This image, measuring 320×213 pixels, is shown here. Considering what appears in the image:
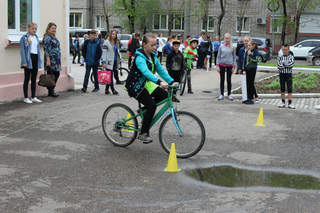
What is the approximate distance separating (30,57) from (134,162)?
5.81 meters

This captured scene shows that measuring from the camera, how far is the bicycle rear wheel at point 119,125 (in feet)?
23.8

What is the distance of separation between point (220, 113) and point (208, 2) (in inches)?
1481

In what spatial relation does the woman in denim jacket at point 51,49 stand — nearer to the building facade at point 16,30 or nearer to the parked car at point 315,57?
the building facade at point 16,30

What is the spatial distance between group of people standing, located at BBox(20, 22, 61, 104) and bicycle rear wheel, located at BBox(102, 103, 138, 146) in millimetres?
4355

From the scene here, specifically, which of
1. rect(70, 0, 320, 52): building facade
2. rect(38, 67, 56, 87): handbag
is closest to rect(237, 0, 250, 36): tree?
rect(70, 0, 320, 52): building facade

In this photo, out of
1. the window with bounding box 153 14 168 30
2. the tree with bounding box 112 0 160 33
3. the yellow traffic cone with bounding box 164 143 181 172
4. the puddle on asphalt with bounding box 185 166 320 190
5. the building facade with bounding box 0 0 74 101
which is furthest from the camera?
the window with bounding box 153 14 168 30

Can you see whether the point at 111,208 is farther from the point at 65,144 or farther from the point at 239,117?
the point at 239,117

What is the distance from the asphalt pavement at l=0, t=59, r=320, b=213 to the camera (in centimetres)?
487

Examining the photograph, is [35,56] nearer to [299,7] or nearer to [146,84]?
[146,84]

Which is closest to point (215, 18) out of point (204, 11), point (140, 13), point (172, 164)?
point (204, 11)

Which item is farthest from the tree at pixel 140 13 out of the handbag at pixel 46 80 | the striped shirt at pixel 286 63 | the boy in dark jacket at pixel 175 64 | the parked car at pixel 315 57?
the striped shirt at pixel 286 63

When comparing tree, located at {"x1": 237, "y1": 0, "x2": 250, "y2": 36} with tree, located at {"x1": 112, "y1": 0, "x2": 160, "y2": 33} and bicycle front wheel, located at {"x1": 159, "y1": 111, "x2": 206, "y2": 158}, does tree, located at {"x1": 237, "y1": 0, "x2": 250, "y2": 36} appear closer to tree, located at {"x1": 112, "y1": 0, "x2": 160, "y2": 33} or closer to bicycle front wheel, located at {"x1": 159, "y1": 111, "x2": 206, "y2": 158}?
tree, located at {"x1": 112, "y1": 0, "x2": 160, "y2": 33}

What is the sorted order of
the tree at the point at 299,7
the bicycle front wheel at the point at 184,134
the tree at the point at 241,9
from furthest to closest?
the tree at the point at 241,9
the tree at the point at 299,7
the bicycle front wheel at the point at 184,134

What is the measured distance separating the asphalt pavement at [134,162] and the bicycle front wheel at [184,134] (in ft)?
0.59
